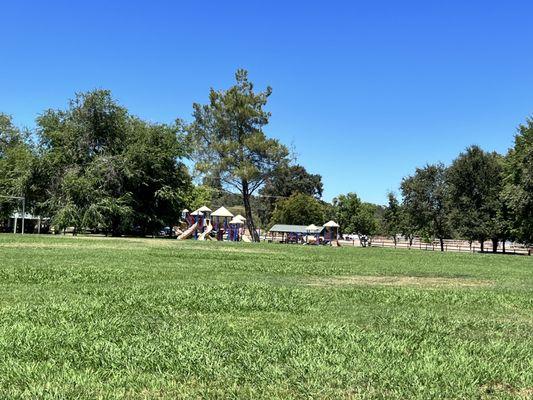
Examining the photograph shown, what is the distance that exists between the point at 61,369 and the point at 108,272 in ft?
28.4

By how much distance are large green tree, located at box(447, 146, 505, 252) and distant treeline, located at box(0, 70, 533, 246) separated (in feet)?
0.35

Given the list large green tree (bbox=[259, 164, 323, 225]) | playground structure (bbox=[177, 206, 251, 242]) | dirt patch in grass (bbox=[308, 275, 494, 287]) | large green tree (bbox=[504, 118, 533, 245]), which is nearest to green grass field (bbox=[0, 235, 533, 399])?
dirt patch in grass (bbox=[308, 275, 494, 287])

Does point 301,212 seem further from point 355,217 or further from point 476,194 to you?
point 476,194

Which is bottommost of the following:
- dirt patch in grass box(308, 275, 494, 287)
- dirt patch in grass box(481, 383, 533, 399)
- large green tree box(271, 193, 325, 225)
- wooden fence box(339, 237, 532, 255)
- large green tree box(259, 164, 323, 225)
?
dirt patch in grass box(481, 383, 533, 399)

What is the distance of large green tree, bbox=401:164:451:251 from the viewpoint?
61.8 metres

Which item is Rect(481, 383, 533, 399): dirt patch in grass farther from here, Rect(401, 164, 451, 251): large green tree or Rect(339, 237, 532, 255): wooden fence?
Rect(401, 164, 451, 251): large green tree

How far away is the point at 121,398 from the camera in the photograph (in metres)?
3.99

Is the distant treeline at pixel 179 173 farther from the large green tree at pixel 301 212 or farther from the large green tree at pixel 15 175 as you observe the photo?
the large green tree at pixel 301 212

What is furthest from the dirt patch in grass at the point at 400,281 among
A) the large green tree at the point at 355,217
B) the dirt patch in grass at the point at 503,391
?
the large green tree at the point at 355,217

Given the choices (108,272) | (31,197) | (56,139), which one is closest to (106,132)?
(56,139)

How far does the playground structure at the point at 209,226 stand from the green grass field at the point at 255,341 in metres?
40.5

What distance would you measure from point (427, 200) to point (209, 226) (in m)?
26.3

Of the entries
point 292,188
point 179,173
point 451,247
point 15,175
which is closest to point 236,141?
point 179,173

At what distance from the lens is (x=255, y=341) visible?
5.93m
